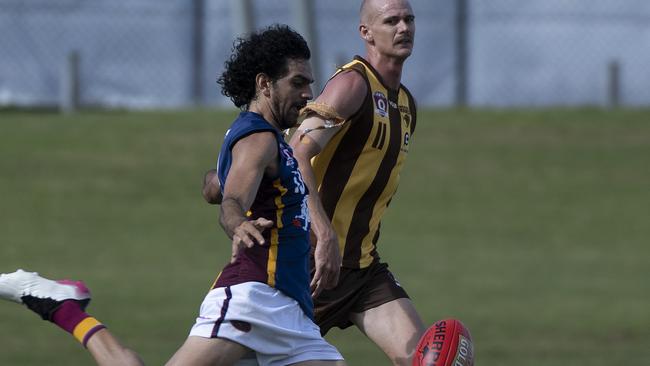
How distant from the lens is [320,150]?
7379 mm

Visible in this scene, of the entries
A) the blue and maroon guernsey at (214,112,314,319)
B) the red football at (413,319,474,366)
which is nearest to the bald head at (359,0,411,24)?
the blue and maroon guernsey at (214,112,314,319)

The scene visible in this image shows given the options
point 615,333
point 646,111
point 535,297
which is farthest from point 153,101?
point 615,333

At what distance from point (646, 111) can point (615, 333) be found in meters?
8.79

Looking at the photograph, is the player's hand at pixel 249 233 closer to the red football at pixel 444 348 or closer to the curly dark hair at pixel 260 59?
the curly dark hair at pixel 260 59

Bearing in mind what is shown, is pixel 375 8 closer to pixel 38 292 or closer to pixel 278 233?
pixel 278 233

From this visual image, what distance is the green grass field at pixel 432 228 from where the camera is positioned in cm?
1482

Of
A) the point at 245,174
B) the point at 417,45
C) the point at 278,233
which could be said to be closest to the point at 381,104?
the point at 278,233

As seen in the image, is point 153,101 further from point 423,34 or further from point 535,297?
point 535,297

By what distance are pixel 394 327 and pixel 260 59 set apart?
177cm

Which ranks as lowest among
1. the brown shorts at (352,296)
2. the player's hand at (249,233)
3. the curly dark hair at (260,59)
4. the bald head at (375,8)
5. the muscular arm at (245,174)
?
the brown shorts at (352,296)

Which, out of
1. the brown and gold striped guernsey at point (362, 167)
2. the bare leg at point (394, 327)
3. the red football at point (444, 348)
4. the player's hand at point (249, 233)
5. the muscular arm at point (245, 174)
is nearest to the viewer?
the player's hand at point (249, 233)

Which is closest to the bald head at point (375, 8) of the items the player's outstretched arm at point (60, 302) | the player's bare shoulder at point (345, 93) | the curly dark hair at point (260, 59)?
the player's bare shoulder at point (345, 93)

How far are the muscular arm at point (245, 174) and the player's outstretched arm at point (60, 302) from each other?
3.42 ft

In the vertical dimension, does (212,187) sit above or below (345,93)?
below
